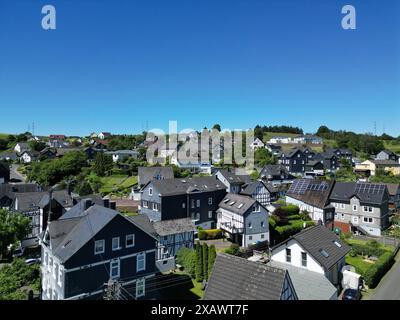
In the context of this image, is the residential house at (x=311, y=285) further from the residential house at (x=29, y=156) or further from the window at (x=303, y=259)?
the residential house at (x=29, y=156)

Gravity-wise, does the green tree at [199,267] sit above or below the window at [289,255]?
below

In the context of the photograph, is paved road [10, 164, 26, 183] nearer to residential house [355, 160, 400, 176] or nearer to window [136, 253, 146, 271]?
window [136, 253, 146, 271]

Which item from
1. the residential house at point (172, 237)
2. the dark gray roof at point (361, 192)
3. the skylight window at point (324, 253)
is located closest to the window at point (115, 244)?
the residential house at point (172, 237)

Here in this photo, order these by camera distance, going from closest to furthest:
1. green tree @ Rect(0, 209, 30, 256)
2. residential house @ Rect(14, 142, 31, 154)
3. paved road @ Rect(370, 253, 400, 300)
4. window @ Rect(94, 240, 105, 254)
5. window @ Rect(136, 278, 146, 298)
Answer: window @ Rect(94, 240, 105, 254) → window @ Rect(136, 278, 146, 298) → paved road @ Rect(370, 253, 400, 300) → green tree @ Rect(0, 209, 30, 256) → residential house @ Rect(14, 142, 31, 154)

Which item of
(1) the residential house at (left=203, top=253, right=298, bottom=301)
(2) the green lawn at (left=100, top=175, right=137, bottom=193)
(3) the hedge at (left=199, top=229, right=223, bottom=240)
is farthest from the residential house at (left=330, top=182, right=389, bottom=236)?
(2) the green lawn at (left=100, top=175, right=137, bottom=193)

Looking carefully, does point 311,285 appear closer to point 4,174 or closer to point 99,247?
point 99,247
